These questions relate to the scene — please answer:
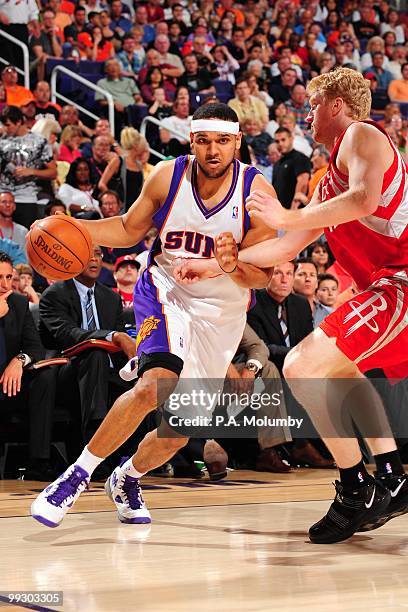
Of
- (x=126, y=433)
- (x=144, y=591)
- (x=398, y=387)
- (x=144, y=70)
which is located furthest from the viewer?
(x=144, y=70)

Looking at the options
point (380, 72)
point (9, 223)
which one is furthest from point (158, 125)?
point (380, 72)

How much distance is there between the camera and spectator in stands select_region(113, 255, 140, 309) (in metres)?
7.84

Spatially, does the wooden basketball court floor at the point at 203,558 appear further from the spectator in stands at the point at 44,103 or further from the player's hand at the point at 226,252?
the spectator in stands at the point at 44,103

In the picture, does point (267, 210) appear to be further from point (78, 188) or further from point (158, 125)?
point (158, 125)

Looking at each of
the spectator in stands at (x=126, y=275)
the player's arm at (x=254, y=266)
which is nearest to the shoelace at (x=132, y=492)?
the player's arm at (x=254, y=266)

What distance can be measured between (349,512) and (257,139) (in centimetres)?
823

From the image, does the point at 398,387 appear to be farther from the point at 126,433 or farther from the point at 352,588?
the point at 352,588

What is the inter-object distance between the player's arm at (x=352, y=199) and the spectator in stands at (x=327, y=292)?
13.7ft

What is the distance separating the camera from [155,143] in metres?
12.1

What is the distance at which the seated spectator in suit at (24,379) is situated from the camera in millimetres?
6473

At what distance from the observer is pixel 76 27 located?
43.7ft

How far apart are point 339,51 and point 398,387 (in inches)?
376

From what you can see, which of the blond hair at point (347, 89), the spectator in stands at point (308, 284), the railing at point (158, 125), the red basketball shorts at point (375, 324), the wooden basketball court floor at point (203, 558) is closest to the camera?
the wooden basketball court floor at point (203, 558)

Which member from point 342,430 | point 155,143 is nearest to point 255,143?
point 155,143
